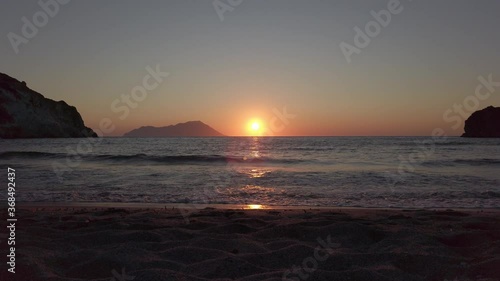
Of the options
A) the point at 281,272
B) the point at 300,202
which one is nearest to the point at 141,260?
the point at 281,272

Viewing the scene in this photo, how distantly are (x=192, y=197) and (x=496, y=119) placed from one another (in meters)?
112

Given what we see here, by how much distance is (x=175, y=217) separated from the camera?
798 centimetres

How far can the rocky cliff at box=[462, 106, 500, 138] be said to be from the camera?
327ft

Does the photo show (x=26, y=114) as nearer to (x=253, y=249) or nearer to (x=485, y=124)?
(x=253, y=249)

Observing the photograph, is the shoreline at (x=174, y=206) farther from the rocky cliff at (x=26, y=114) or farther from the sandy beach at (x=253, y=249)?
the rocky cliff at (x=26, y=114)

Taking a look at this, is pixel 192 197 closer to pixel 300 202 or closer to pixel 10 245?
pixel 300 202

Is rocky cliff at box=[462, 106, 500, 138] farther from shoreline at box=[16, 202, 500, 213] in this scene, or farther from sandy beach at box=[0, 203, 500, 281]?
sandy beach at box=[0, 203, 500, 281]

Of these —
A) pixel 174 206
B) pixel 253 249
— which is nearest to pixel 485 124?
pixel 174 206

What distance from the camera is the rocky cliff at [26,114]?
257 ft

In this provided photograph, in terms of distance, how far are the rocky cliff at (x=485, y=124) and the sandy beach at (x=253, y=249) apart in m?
109

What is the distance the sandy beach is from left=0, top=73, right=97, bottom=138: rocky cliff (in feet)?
277

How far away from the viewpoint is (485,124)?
329ft

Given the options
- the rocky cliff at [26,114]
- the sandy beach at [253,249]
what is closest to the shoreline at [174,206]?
the sandy beach at [253,249]

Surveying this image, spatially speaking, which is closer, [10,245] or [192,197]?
[10,245]
